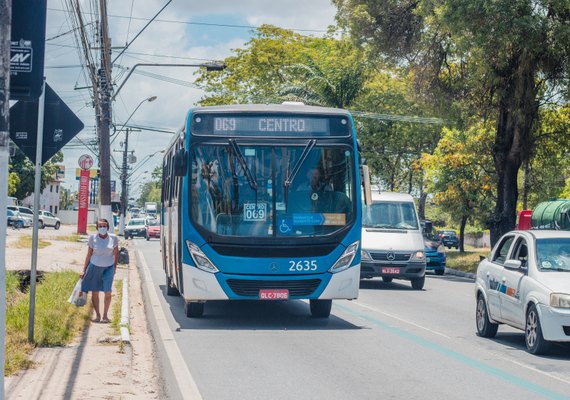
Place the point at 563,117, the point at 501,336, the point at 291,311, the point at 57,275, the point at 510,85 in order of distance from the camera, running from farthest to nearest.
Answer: the point at 563,117
the point at 510,85
the point at 57,275
the point at 291,311
the point at 501,336

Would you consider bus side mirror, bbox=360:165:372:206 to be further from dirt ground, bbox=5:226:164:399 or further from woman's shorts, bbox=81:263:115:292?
woman's shorts, bbox=81:263:115:292

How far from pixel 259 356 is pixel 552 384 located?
3.55 metres

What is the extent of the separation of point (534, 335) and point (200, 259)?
5.17 meters

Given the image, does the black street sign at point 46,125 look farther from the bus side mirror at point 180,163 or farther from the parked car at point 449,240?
the parked car at point 449,240

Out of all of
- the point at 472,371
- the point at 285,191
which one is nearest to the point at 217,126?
the point at 285,191

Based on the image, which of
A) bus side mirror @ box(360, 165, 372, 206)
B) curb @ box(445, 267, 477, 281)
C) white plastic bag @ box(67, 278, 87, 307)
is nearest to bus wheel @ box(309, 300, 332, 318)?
bus side mirror @ box(360, 165, 372, 206)

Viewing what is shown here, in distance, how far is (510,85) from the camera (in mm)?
31094

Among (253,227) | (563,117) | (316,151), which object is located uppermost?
(563,117)

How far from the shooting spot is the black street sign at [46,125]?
1170cm

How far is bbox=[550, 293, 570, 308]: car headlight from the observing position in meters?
11.5

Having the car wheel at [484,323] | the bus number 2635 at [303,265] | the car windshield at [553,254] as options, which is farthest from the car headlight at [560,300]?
the bus number 2635 at [303,265]

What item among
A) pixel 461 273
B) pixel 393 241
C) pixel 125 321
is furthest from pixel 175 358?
pixel 461 273

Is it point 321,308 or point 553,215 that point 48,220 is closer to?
point 553,215

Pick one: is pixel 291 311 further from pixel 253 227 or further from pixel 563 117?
pixel 563 117
